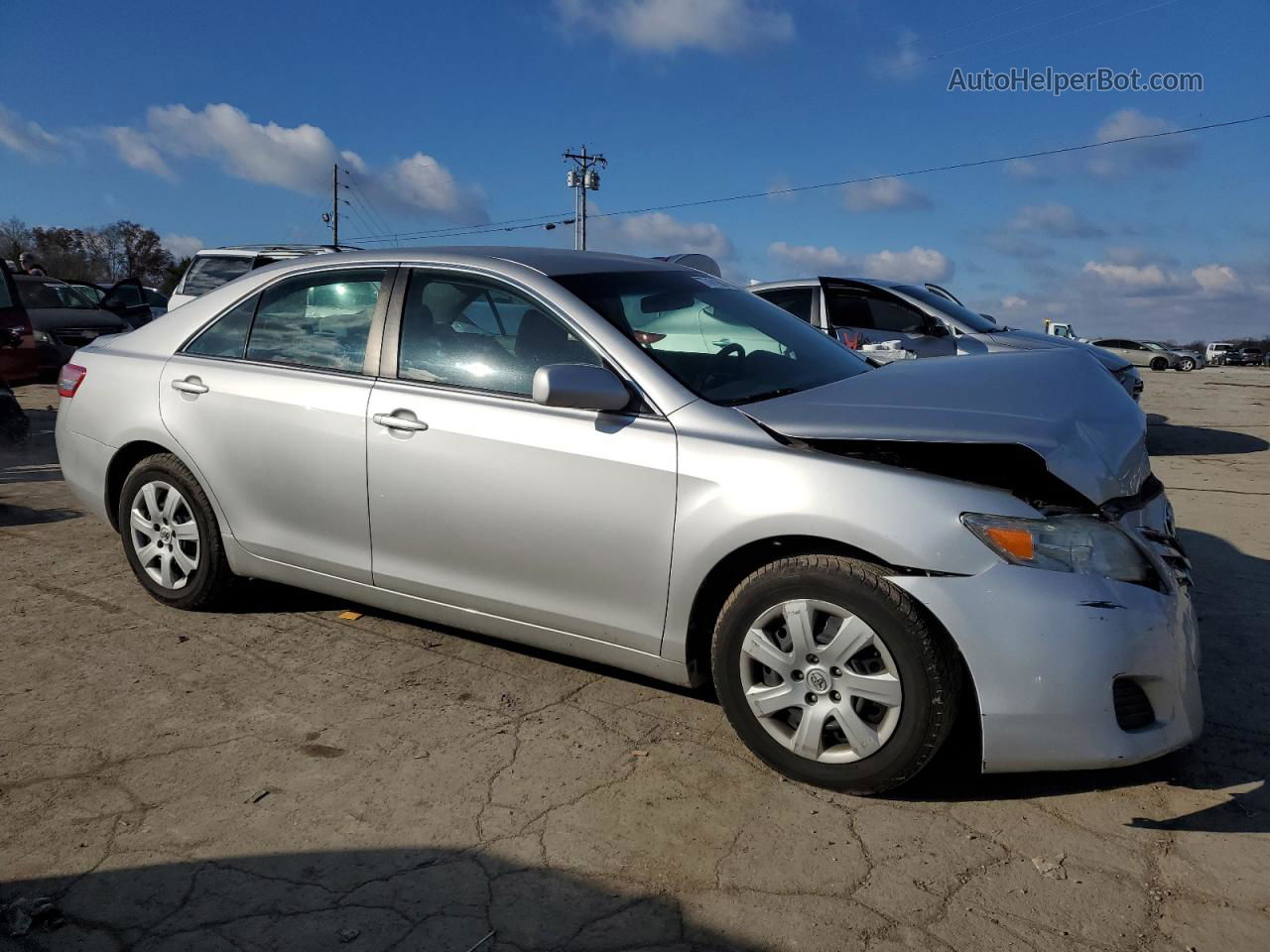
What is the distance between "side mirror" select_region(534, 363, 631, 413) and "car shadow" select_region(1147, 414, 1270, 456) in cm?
856

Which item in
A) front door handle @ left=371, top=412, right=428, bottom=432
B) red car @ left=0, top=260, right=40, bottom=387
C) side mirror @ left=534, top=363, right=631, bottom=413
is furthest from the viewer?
red car @ left=0, top=260, right=40, bottom=387

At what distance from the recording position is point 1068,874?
98.8 inches

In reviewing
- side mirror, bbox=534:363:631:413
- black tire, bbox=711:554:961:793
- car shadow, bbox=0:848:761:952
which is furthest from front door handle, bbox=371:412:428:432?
car shadow, bbox=0:848:761:952

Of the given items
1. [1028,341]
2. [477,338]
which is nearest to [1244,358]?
[1028,341]

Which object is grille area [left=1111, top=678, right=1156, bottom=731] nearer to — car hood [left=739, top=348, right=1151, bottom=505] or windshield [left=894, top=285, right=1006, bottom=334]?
car hood [left=739, top=348, right=1151, bottom=505]

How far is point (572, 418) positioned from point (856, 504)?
1025 mm

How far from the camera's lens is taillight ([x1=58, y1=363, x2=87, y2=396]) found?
183 inches

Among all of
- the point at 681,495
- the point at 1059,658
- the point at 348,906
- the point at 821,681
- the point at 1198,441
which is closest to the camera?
the point at 348,906

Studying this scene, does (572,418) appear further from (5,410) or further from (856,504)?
(5,410)

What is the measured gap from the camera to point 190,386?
167 inches

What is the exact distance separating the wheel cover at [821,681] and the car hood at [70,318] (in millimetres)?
12225

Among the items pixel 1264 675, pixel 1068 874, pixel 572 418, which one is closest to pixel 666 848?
pixel 1068 874

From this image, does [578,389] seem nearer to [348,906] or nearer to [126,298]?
[348,906]

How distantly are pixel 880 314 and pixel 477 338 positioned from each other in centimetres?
668
